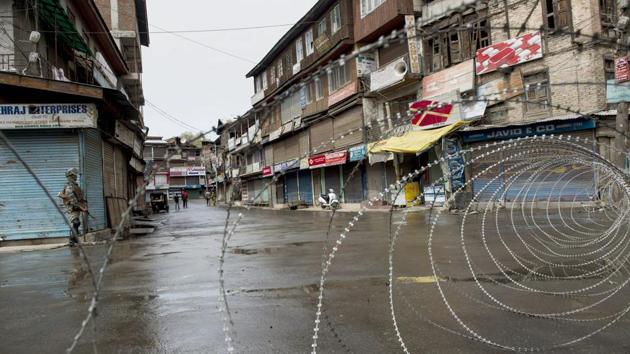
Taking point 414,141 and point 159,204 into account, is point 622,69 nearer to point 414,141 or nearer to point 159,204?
point 414,141

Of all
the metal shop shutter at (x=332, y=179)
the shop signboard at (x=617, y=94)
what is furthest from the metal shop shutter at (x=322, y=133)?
the shop signboard at (x=617, y=94)

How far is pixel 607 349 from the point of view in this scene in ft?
13.0

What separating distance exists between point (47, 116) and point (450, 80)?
1885 cm

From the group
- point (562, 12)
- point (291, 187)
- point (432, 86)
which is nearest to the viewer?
point (562, 12)

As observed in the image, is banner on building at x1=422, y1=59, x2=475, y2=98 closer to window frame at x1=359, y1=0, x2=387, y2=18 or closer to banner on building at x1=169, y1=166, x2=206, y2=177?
window frame at x1=359, y1=0, x2=387, y2=18

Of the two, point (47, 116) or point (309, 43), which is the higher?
point (309, 43)

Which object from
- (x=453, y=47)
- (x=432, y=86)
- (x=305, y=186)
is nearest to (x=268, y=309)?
(x=432, y=86)

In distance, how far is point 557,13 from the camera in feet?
71.4

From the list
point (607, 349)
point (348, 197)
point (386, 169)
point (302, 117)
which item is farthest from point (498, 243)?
point (302, 117)

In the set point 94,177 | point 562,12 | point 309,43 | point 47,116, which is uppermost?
point 309,43

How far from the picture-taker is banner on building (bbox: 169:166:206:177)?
3802 inches

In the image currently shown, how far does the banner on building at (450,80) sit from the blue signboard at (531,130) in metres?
2.38

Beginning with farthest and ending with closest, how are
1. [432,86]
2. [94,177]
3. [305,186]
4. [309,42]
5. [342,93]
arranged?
[305,186]
[309,42]
[342,93]
[432,86]
[94,177]

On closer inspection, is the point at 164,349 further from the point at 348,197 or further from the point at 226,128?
the point at 348,197
